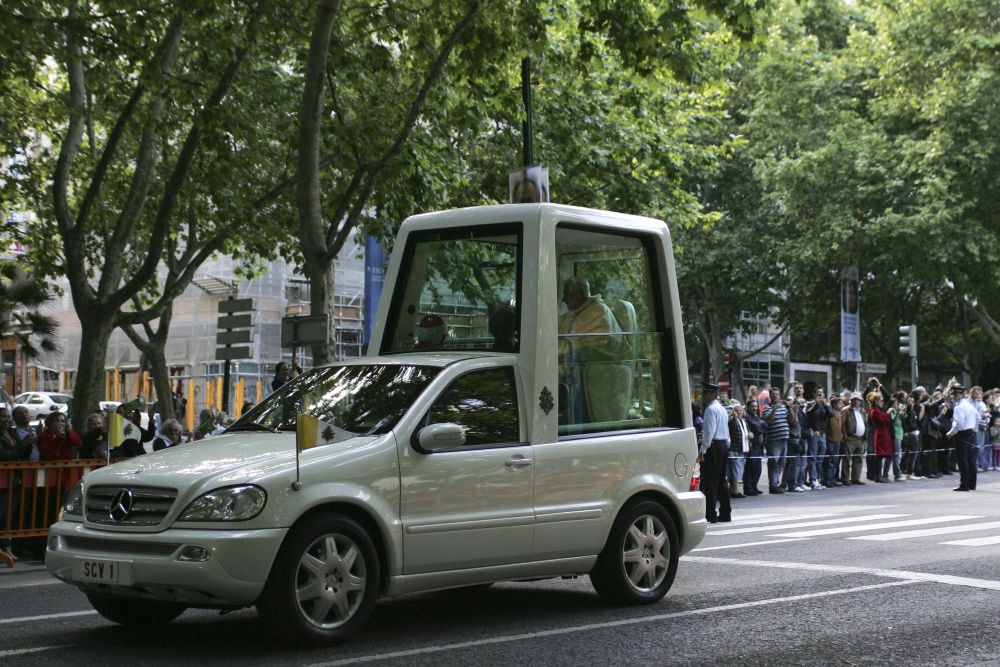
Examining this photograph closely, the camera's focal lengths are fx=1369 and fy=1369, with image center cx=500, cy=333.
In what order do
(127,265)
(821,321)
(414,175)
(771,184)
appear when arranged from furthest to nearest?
(821,321) < (771,184) < (127,265) < (414,175)

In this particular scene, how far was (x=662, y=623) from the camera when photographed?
342 inches

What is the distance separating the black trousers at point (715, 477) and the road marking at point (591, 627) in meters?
6.83

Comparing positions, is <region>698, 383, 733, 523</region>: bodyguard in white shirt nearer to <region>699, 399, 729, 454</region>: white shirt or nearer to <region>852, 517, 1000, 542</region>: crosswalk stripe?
<region>699, 399, 729, 454</region>: white shirt

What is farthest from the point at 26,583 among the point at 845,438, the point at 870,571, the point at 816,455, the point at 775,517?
the point at 845,438

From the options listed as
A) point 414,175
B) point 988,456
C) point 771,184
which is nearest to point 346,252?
point 771,184

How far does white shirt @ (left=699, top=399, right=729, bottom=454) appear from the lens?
56.8 ft

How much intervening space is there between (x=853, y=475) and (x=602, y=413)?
17.9 metres

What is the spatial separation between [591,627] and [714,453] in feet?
30.3

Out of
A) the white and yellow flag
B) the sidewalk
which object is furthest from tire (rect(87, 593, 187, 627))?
the sidewalk

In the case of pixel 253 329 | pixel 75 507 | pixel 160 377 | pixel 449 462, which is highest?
pixel 253 329

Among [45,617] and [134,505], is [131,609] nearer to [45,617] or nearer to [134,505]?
[134,505]

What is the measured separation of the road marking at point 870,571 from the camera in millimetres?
10617

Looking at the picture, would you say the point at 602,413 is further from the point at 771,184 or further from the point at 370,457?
the point at 771,184

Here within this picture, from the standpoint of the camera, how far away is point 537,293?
9.23 m
